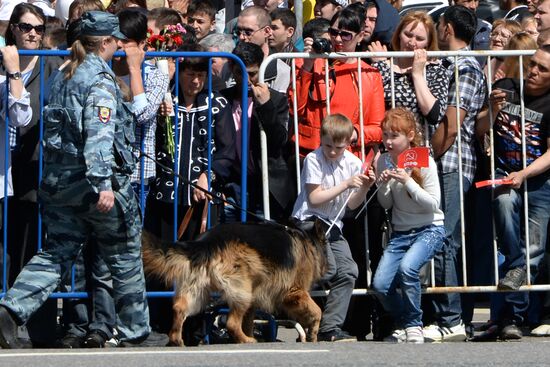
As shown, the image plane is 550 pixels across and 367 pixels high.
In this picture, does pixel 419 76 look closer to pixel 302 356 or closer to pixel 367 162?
pixel 367 162

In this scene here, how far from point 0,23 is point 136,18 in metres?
3.50

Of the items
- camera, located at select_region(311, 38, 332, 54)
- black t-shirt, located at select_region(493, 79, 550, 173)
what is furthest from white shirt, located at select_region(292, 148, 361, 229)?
black t-shirt, located at select_region(493, 79, 550, 173)

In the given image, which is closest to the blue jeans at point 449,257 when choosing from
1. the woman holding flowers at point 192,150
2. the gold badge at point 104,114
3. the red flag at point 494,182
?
the red flag at point 494,182

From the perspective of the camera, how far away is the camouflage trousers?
8531mm

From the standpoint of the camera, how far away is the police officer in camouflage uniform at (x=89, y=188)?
8.32 meters

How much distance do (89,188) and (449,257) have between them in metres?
2.78

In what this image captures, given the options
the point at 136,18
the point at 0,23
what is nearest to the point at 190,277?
the point at 136,18

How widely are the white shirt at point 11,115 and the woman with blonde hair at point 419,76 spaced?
8.37ft

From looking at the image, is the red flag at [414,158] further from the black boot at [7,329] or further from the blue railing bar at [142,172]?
the black boot at [7,329]

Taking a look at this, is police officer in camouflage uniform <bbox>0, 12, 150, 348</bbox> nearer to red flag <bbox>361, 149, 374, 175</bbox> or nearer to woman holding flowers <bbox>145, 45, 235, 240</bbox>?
woman holding flowers <bbox>145, 45, 235, 240</bbox>

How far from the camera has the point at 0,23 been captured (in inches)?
493

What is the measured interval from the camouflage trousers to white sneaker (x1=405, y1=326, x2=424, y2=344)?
1834mm

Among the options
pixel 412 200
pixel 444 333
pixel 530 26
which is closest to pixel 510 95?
pixel 412 200

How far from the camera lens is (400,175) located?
9.27 meters
